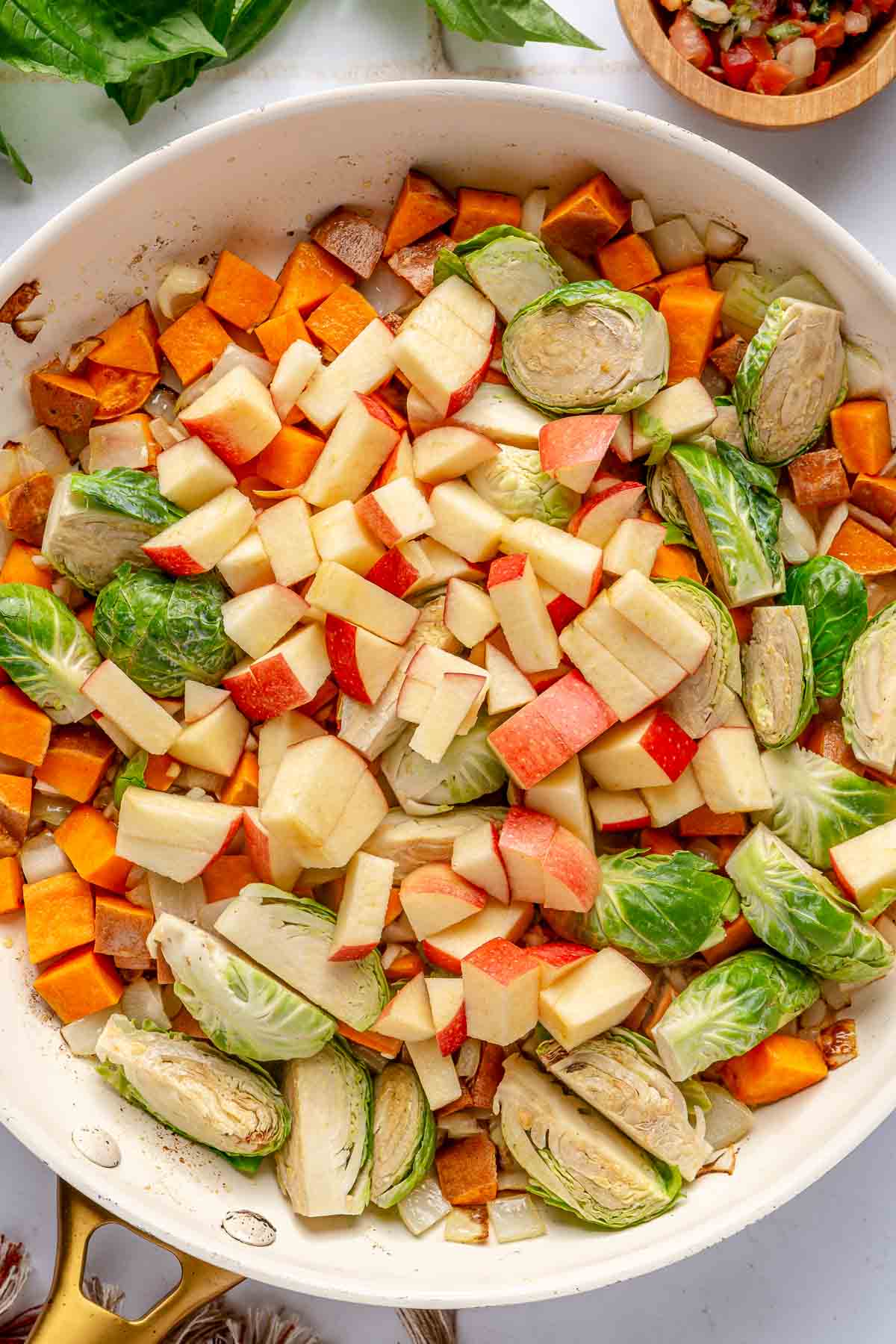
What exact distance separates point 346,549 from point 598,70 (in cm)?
124

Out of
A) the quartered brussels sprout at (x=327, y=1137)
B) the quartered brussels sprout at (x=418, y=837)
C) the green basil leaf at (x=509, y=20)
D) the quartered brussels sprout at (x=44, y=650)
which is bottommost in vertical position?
the quartered brussels sprout at (x=327, y=1137)

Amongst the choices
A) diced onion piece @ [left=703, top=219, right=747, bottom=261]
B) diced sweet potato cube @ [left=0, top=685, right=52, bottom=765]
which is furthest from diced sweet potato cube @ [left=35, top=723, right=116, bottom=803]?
diced onion piece @ [left=703, top=219, right=747, bottom=261]

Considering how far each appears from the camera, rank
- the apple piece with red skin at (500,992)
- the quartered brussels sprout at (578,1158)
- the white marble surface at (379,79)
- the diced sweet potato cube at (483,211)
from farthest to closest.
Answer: the white marble surface at (379,79) → the diced sweet potato cube at (483,211) → the quartered brussels sprout at (578,1158) → the apple piece with red skin at (500,992)

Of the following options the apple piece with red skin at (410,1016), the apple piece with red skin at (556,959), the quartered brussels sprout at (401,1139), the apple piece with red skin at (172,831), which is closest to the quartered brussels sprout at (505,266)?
the apple piece with red skin at (172,831)

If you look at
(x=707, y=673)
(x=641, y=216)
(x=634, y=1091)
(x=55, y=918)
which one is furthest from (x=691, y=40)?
(x=55, y=918)

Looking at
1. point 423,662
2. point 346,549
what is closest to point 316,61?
point 346,549

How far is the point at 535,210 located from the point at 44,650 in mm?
1344

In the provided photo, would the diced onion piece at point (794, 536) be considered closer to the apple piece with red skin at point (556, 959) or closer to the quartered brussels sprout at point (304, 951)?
the apple piece with red skin at point (556, 959)

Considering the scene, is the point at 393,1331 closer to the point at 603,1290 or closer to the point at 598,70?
the point at 603,1290

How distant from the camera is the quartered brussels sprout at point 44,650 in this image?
2307 mm

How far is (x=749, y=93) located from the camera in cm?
233

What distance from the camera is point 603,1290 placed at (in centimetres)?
277

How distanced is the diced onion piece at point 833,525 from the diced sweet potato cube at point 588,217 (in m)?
0.73

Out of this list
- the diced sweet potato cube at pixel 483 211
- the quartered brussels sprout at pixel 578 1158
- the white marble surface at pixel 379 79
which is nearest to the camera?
the quartered brussels sprout at pixel 578 1158
